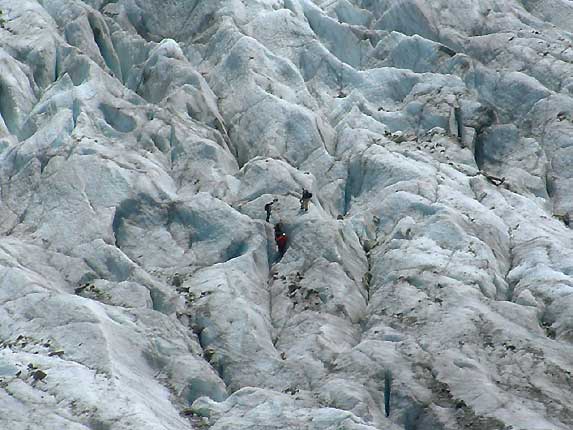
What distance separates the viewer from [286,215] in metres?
42.9

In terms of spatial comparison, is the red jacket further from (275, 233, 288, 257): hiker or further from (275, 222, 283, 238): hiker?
(275, 222, 283, 238): hiker

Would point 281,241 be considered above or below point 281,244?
above

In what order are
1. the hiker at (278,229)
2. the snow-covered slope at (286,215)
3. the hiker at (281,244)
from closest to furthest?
1. the snow-covered slope at (286,215)
2. the hiker at (281,244)
3. the hiker at (278,229)

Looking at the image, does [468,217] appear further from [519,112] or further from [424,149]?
[519,112]

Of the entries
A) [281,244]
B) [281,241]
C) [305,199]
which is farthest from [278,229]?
[305,199]

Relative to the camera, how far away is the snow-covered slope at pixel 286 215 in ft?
109

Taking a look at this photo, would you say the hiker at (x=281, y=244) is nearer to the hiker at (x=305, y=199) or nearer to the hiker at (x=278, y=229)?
the hiker at (x=278, y=229)

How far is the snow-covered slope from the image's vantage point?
109ft

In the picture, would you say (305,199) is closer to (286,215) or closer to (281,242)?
(286,215)

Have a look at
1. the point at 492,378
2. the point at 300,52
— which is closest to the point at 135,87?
the point at 300,52

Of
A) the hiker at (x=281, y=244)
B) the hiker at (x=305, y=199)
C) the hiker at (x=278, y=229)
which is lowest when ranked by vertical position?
the hiker at (x=281, y=244)

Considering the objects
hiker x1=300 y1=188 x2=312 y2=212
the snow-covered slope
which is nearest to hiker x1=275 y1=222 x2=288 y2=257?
the snow-covered slope

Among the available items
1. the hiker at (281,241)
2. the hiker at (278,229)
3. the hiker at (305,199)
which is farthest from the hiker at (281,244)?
the hiker at (305,199)

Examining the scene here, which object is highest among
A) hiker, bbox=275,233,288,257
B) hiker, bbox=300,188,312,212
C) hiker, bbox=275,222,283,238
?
hiker, bbox=300,188,312,212
